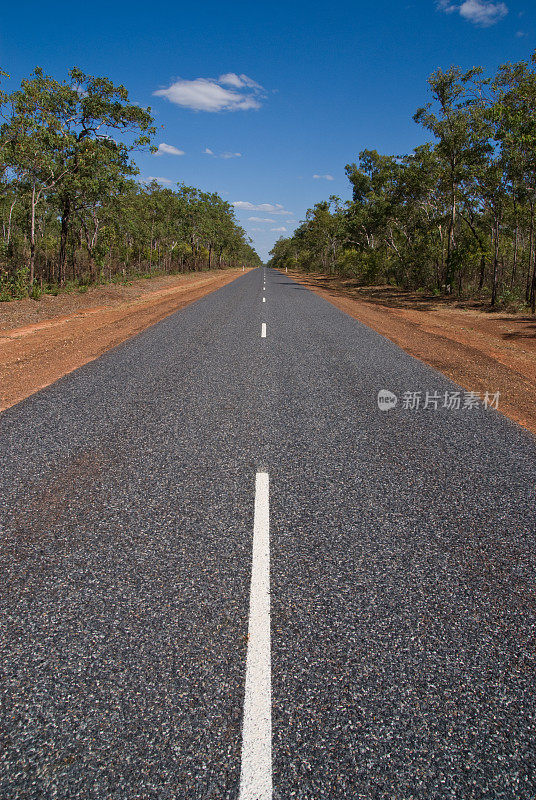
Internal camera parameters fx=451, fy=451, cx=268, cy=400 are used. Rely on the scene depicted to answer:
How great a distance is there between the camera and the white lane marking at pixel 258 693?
1.69m

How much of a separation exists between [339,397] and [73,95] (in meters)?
18.9

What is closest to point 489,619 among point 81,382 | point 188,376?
point 188,376

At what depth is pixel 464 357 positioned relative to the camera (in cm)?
950

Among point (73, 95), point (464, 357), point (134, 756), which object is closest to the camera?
point (134, 756)

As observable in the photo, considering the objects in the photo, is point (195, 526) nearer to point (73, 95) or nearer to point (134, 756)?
point (134, 756)

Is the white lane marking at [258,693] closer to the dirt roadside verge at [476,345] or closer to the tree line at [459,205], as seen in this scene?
the dirt roadside verge at [476,345]

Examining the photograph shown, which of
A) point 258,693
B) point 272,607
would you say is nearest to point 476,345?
point 272,607

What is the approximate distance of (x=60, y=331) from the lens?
457 inches

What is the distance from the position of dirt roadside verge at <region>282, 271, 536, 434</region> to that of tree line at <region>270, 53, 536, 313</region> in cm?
274

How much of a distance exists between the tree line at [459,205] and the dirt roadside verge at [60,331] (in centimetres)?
1296

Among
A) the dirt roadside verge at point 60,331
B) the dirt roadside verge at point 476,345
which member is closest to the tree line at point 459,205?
the dirt roadside verge at point 476,345

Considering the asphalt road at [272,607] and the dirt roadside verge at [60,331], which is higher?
the dirt roadside verge at [60,331]

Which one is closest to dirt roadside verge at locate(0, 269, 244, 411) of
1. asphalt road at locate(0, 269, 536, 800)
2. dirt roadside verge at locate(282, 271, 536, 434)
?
asphalt road at locate(0, 269, 536, 800)

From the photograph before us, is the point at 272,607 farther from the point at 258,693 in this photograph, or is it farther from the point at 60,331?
the point at 60,331
